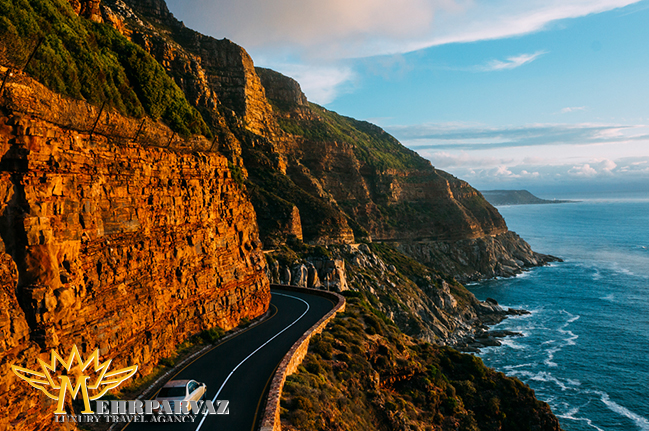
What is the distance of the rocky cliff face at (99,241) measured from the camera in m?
13.7

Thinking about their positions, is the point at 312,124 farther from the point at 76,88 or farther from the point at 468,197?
the point at 76,88

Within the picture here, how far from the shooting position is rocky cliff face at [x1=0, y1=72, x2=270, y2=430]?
538 inches

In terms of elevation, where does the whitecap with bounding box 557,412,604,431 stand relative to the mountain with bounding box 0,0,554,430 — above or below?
below

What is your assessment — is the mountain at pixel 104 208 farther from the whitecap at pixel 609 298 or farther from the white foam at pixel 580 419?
the whitecap at pixel 609 298

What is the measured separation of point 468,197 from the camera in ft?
479

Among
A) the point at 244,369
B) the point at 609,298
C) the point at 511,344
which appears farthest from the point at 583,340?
the point at 244,369

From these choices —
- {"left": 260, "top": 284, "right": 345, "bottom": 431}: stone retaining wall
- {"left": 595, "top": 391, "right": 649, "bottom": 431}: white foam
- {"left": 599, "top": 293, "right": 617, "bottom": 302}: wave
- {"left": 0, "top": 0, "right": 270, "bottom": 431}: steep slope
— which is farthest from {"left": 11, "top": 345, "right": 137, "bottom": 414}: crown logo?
{"left": 599, "top": 293, "right": 617, "bottom": 302}: wave

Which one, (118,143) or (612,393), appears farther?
(612,393)

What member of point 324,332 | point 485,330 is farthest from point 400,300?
point 324,332

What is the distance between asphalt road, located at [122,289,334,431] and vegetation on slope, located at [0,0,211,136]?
14635mm

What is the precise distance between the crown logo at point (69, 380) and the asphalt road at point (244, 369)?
2281 mm

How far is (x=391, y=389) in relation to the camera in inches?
1284

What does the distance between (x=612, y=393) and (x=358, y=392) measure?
38.6 meters

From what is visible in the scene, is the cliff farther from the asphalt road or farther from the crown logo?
the crown logo
